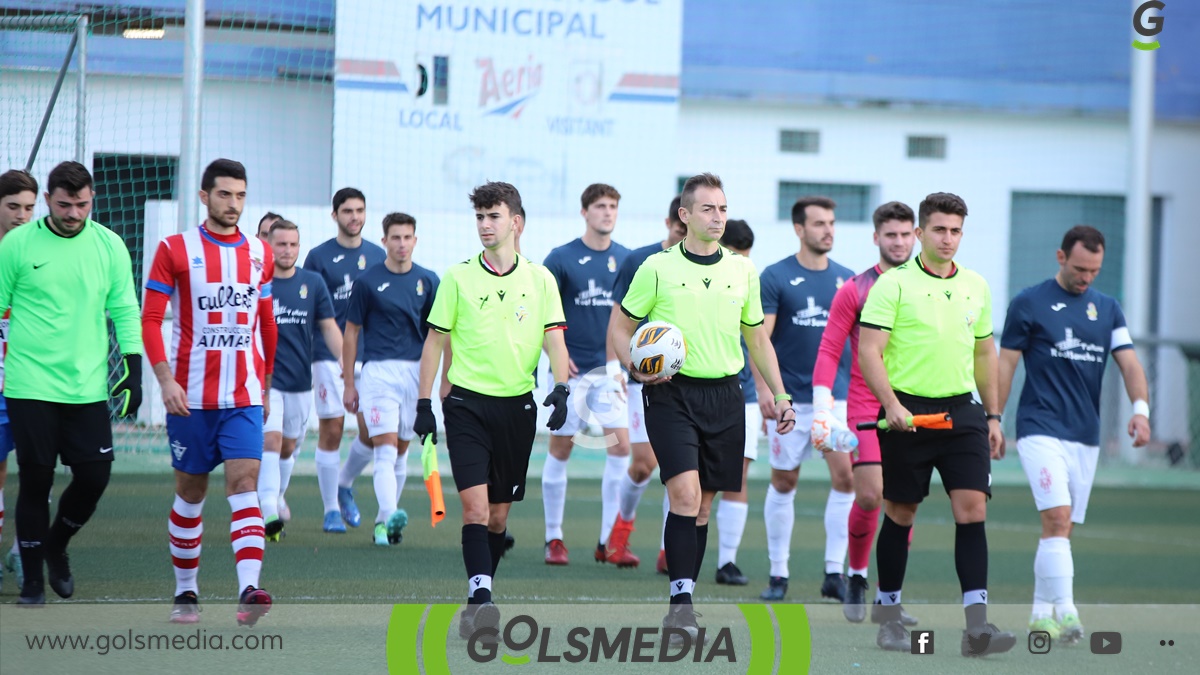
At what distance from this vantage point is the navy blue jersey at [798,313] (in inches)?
335

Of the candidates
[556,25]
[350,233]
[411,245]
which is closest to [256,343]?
[411,245]

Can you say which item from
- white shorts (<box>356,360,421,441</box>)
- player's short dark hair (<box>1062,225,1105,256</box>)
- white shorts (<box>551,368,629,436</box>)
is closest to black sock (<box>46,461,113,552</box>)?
white shorts (<box>356,360,421,441</box>)

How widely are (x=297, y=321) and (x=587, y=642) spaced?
441 cm

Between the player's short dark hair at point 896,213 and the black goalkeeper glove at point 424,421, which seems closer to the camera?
the black goalkeeper glove at point 424,421

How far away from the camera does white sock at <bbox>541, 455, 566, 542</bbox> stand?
9172 mm

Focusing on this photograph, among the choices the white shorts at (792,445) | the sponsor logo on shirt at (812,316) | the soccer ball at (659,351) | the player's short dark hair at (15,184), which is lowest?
the white shorts at (792,445)

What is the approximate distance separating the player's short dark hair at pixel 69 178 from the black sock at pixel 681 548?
10.5ft

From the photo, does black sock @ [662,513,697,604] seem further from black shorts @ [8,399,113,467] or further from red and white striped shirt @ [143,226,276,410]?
black shorts @ [8,399,113,467]

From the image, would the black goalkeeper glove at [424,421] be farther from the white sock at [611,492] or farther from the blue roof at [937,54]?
the blue roof at [937,54]

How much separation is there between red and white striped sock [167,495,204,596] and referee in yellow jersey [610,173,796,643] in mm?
2169

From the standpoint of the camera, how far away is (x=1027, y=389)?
7.24 meters

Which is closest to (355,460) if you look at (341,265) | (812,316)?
(341,265)

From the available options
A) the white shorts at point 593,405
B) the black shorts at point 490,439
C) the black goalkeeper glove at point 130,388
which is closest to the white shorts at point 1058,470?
the black shorts at point 490,439

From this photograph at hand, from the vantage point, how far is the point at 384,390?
9.60 m
